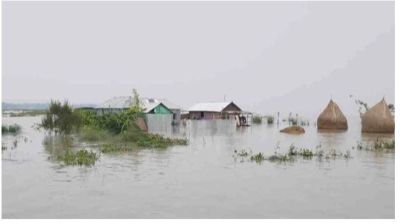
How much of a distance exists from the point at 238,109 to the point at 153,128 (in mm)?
15525

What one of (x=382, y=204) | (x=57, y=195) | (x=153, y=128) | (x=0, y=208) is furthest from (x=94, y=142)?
(x=382, y=204)

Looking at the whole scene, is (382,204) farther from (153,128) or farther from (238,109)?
(238,109)

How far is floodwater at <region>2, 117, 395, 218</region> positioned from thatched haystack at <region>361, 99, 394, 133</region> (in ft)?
52.6

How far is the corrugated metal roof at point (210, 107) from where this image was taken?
145 ft

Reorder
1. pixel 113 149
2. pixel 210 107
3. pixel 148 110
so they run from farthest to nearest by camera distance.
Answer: pixel 210 107 < pixel 148 110 < pixel 113 149

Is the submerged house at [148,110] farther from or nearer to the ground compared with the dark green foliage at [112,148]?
farther from the ground

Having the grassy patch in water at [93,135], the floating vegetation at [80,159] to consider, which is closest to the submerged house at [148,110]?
the grassy patch in water at [93,135]

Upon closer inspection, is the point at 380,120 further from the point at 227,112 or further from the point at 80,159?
the point at 80,159

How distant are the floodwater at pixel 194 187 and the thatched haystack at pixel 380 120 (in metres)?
16.0

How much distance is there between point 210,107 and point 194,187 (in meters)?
34.0

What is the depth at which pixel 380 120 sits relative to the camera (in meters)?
33.2


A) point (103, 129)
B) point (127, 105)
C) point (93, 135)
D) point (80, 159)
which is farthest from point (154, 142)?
point (127, 105)

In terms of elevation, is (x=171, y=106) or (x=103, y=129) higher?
(x=171, y=106)

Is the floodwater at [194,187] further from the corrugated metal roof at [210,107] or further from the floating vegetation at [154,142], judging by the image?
the corrugated metal roof at [210,107]
